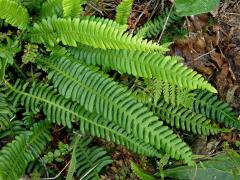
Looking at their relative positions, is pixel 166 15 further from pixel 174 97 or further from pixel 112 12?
pixel 174 97

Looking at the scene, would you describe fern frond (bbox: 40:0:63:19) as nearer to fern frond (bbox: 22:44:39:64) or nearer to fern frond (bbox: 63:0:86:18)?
fern frond (bbox: 63:0:86:18)

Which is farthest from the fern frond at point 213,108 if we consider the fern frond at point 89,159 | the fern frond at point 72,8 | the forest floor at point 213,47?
the fern frond at point 72,8

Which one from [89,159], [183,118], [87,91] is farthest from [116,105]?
[183,118]

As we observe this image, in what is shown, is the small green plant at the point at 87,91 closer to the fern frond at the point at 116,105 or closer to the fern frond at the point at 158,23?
the fern frond at the point at 116,105

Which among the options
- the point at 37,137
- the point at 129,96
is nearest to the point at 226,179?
the point at 129,96

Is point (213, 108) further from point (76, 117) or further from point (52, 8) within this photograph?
point (52, 8)
